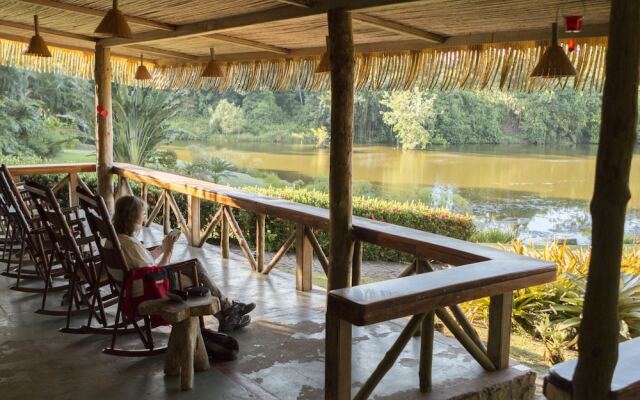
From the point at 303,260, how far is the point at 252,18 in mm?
2028

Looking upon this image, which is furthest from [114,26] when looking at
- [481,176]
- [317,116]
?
[317,116]

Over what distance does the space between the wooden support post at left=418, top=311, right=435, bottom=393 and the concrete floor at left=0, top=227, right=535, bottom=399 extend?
0.07 m

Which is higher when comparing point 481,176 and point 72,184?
point 72,184

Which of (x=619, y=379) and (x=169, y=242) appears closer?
(x=619, y=379)

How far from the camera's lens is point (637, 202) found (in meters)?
19.4

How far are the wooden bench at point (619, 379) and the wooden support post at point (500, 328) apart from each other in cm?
101

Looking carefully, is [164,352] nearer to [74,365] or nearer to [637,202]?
[74,365]

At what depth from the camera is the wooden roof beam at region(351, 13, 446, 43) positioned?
4336 mm

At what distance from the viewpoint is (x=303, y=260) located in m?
5.22

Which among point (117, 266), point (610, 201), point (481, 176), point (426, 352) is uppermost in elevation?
point (610, 201)

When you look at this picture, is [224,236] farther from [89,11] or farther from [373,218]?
[373,218]

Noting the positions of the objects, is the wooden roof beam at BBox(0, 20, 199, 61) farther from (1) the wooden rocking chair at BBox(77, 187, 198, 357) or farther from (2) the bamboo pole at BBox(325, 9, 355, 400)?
(2) the bamboo pole at BBox(325, 9, 355, 400)

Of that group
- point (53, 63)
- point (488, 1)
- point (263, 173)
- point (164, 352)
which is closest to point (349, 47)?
point (488, 1)

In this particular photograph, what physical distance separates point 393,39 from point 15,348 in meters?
3.72
